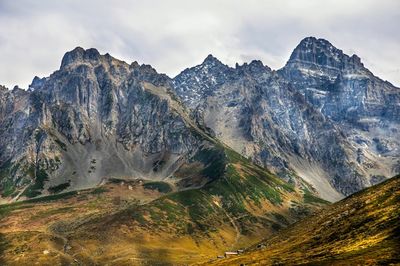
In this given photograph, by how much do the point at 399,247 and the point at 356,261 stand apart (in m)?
12.3

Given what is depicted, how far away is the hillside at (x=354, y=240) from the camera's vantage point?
120000 millimetres

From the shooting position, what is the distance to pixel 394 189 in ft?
610

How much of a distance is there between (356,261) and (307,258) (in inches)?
1017

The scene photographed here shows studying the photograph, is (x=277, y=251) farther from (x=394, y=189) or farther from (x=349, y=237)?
(x=394, y=189)

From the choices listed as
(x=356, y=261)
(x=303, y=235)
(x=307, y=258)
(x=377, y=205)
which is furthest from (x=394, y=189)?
(x=356, y=261)

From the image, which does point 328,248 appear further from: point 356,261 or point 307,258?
point 356,261

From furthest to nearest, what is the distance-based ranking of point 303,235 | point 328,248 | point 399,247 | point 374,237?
point 303,235
point 328,248
point 374,237
point 399,247

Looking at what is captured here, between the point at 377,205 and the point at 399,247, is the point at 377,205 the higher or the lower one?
the higher one

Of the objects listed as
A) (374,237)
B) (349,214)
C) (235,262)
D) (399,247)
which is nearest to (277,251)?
(235,262)

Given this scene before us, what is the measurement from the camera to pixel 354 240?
143625mm

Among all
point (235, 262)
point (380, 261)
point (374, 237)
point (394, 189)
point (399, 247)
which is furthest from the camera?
point (394, 189)

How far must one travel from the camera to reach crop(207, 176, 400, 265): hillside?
120000mm

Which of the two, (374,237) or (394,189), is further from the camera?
(394,189)

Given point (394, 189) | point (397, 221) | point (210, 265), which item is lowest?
point (210, 265)
